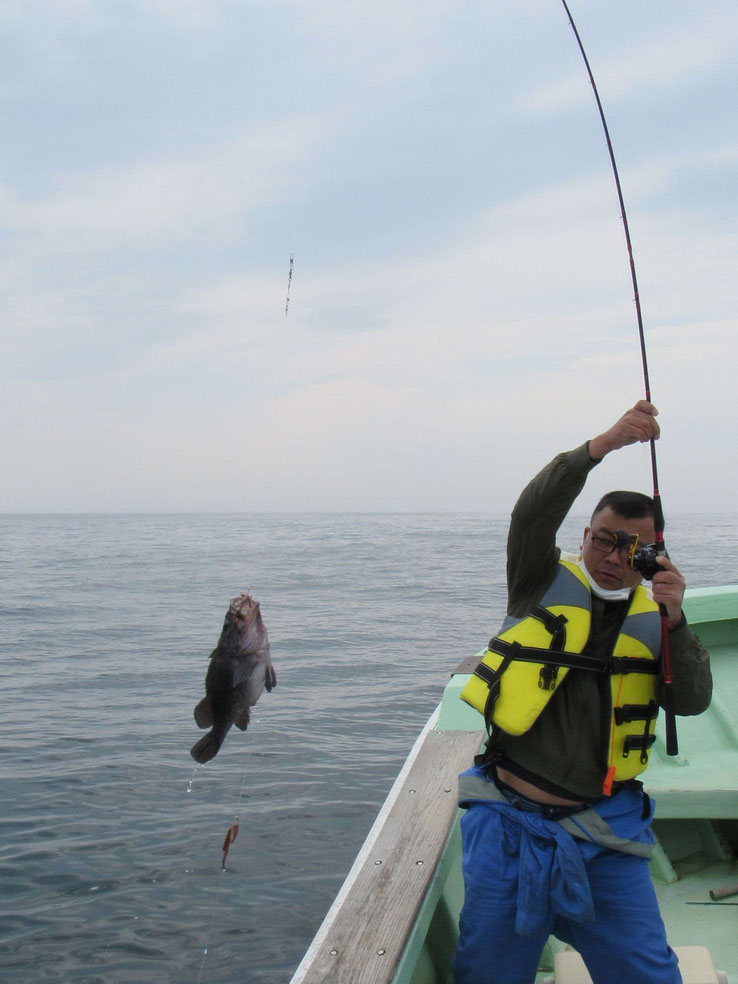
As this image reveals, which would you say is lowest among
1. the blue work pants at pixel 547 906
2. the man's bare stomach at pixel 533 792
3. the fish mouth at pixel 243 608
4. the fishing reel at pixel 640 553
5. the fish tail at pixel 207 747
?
the blue work pants at pixel 547 906

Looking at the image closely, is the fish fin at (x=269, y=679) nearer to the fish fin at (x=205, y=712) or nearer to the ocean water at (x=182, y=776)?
the fish fin at (x=205, y=712)

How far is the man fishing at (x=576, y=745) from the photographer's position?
2.62 m

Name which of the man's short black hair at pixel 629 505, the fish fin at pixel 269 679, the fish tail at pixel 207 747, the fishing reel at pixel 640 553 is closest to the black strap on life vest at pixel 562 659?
the fishing reel at pixel 640 553

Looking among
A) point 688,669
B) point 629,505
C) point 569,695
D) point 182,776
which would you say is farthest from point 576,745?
point 182,776

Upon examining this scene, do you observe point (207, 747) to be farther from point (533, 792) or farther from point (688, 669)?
point (688, 669)

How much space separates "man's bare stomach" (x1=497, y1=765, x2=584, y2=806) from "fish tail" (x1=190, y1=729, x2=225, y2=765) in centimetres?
101

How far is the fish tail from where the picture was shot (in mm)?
2723

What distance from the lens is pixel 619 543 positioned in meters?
2.78

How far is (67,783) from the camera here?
7480mm

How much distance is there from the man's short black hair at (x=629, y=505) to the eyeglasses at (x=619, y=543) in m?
0.07

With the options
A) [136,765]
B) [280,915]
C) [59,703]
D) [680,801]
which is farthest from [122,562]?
[680,801]

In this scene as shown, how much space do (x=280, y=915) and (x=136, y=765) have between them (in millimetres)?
3003

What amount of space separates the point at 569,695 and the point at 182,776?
5.94 m

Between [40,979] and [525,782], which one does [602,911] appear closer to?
[525,782]
